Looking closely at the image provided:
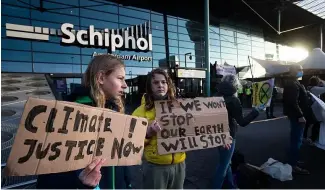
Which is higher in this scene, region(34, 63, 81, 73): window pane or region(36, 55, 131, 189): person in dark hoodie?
region(34, 63, 81, 73): window pane

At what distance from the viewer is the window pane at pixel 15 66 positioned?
48.7 feet

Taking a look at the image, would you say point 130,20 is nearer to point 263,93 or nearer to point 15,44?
point 15,44

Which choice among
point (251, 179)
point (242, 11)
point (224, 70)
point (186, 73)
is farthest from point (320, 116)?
point (242, 11)

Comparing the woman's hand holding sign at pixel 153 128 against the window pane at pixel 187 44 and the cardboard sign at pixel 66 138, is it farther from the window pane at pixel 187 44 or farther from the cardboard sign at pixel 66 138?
the window pane at pixel 187 44

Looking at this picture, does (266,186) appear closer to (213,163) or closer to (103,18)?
(213,163)

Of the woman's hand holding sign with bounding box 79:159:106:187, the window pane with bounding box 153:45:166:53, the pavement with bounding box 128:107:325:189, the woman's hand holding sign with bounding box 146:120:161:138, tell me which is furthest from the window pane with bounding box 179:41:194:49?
the woman's hand holding sign with bounding box 79:159:106:187

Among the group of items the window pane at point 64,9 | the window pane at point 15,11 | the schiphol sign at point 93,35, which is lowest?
the schiphol sign at point 93,35

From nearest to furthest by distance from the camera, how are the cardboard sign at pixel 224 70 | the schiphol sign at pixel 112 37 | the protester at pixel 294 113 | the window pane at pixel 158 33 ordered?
1. the protester at pixel 294 113
2. the schiphol sign at pixel 112 37
3. the cardboard sign at pixel 224 70
4. the window pane at pixel 158 33

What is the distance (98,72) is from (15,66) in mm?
16098

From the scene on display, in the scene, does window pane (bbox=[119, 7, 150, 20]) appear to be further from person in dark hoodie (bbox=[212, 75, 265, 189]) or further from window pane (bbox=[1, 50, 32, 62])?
person in dark hoodie (bbox=[212, 75, 265, 189])

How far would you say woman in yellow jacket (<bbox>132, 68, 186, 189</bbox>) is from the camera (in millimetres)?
2389

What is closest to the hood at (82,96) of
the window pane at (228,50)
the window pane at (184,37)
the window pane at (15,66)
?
the window pane at (15,66)

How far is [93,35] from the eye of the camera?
1528 centimetres

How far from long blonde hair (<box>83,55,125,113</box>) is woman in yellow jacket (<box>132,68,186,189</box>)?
2.81 ft
